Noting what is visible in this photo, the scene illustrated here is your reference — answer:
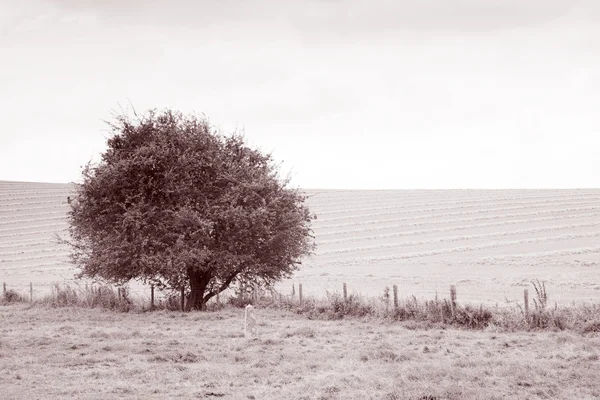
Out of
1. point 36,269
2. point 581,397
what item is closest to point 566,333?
point 581,397

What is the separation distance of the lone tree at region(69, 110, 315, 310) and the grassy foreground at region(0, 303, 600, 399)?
523 centimetres

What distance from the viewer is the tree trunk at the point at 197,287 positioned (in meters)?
29.8

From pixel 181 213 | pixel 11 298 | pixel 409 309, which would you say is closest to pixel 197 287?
pixel 181 213

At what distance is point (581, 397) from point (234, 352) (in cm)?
885

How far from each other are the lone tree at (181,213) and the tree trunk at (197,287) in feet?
0.15

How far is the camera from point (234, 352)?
1744 centimetres

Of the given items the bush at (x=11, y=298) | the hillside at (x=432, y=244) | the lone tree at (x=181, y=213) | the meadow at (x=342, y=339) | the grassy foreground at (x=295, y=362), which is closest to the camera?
the grassy foreground at (x=295, y=362)

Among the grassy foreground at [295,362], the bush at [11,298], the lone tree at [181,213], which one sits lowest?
the bush at [11,298]

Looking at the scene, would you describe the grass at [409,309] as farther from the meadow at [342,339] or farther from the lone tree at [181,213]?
the lone tree at [181,213]

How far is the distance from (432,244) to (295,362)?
42.3 m

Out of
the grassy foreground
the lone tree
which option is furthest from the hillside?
the grassy foreground

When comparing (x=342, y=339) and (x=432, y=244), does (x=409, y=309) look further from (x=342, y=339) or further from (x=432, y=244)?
(x=432, y=244)

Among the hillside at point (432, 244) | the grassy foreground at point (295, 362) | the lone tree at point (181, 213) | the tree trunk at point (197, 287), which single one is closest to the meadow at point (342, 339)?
the grassy foreground at point (295, 362)

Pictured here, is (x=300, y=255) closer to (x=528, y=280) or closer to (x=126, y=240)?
(x=126, y=240)
